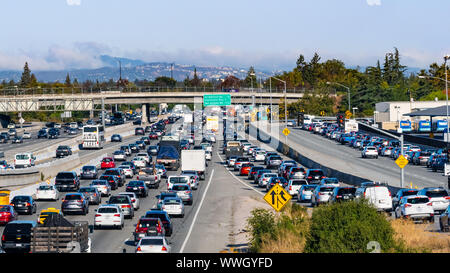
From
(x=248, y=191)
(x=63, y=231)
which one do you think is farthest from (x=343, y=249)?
(x=248, y=191)

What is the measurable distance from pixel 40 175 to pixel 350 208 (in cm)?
4284

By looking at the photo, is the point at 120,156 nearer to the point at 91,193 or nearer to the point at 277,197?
the point at 91,193

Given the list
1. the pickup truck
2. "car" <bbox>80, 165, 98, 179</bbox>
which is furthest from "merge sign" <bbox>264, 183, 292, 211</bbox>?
"car" <bbox>80, 165, 98, 179</bbox>

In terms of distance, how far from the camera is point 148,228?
3092 centimetres

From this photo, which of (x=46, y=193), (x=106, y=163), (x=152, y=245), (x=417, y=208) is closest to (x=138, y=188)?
(x=46, y=193)

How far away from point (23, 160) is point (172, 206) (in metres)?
37.6

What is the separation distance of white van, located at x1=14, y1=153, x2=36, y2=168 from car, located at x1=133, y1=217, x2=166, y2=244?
44.7 m

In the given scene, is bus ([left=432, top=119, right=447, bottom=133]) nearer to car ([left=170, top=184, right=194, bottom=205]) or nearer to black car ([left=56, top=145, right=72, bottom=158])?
black car ([left=56, top=145, right=72, bottom=158])

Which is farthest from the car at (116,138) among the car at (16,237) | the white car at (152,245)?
the white car at (152,245)

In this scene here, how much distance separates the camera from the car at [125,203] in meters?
40.3

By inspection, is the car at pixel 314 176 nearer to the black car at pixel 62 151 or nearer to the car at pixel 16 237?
the car at pixel 16 237

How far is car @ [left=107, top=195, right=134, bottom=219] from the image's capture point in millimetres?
40312
